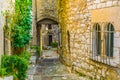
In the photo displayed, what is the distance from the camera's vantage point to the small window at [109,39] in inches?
284

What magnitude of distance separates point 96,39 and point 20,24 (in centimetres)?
263

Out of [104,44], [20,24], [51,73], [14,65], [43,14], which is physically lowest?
[51,73]

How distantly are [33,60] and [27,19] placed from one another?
4.48m

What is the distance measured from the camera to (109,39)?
7.36 metres

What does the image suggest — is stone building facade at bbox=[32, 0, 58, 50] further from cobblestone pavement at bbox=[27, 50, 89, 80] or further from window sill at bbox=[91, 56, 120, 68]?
window sill at bbox=[91, 56, 120, 68]

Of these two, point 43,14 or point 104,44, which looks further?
point 43,14

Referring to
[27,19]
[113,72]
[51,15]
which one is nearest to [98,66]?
[113,72]

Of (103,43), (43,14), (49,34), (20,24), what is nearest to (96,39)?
(103,43)

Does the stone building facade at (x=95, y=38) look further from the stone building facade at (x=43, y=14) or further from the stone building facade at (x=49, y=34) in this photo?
the stone building facade at (x=49, y=34)

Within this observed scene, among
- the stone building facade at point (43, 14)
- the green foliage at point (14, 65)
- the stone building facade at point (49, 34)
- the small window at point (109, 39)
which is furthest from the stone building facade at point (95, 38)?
the stone building facade at point (49, 34)

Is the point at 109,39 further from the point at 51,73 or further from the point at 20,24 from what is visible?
the point at 51,73

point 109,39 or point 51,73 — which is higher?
point 109,39

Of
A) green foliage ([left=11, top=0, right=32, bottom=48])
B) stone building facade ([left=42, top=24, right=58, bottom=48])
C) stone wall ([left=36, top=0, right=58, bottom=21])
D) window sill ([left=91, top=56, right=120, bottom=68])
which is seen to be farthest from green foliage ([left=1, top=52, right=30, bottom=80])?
stone building facade ([left=42, top=24, right=58, bottom=48])

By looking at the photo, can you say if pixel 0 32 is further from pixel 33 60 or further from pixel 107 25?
pixel 33 60
